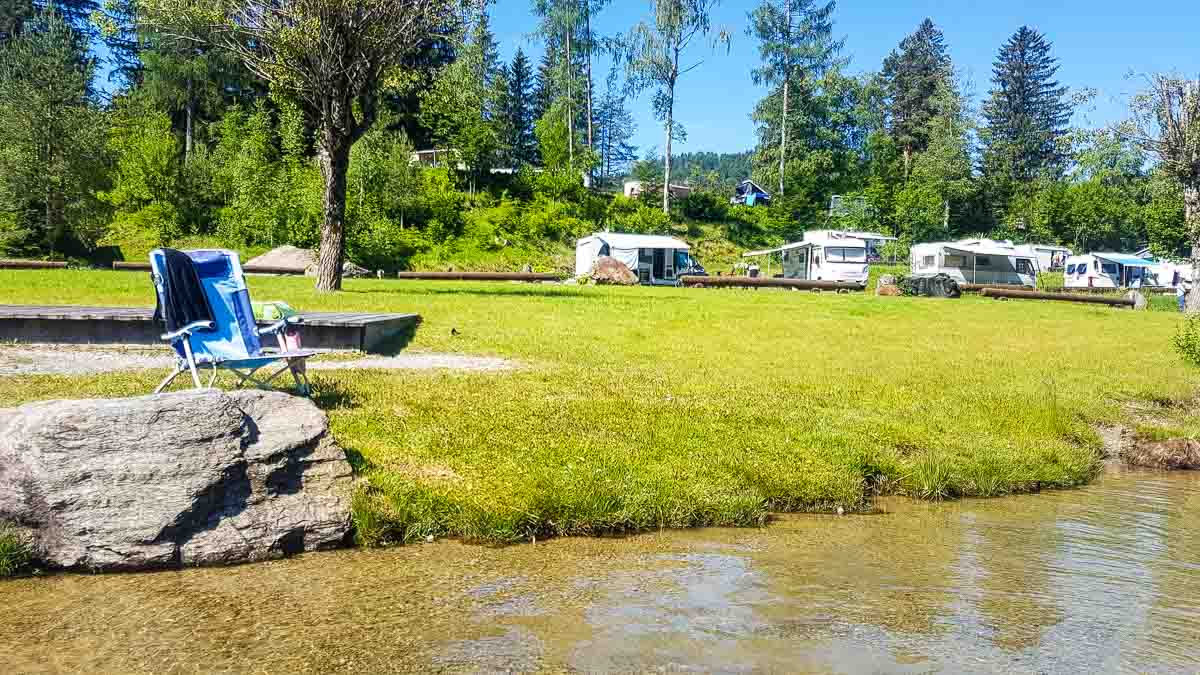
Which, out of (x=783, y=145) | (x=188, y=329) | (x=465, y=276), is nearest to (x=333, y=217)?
(x=188, y=329)

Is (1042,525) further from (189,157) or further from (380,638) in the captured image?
(189,157)

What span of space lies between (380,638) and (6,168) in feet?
119

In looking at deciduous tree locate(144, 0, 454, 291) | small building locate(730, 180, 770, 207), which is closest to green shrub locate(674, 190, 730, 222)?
small building locate(730, 180, 770, 207)

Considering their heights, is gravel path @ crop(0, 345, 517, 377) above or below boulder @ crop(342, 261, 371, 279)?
below

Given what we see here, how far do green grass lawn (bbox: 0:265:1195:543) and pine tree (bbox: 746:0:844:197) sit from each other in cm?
4324

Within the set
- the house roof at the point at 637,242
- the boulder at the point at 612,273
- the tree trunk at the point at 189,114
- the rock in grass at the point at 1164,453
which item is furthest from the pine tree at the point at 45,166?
the rock in grass at the point at 1164,453

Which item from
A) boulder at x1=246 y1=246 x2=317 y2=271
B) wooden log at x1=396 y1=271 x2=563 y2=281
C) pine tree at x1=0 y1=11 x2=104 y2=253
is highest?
pine tree at x1=0 y1=11 x2=104 y2=253

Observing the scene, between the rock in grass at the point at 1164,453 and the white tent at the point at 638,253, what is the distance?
30.8 m

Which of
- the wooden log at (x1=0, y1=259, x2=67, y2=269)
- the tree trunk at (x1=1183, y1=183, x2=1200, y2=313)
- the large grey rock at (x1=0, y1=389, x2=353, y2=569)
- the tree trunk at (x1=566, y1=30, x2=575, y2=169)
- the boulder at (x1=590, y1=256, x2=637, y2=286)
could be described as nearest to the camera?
the large grey rock at (x1=0, y1=389, x2=353, y2=569)

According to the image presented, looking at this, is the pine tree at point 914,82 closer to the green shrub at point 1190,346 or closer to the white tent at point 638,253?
the white tent at point 638,253

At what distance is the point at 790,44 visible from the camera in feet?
181

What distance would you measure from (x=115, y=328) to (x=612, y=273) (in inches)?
1037

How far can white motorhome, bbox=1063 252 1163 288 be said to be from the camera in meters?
50.4

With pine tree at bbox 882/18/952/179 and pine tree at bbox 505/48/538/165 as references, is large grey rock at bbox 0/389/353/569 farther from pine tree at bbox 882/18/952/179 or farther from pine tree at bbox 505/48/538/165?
pine tree at bbox 882/18/952/179
